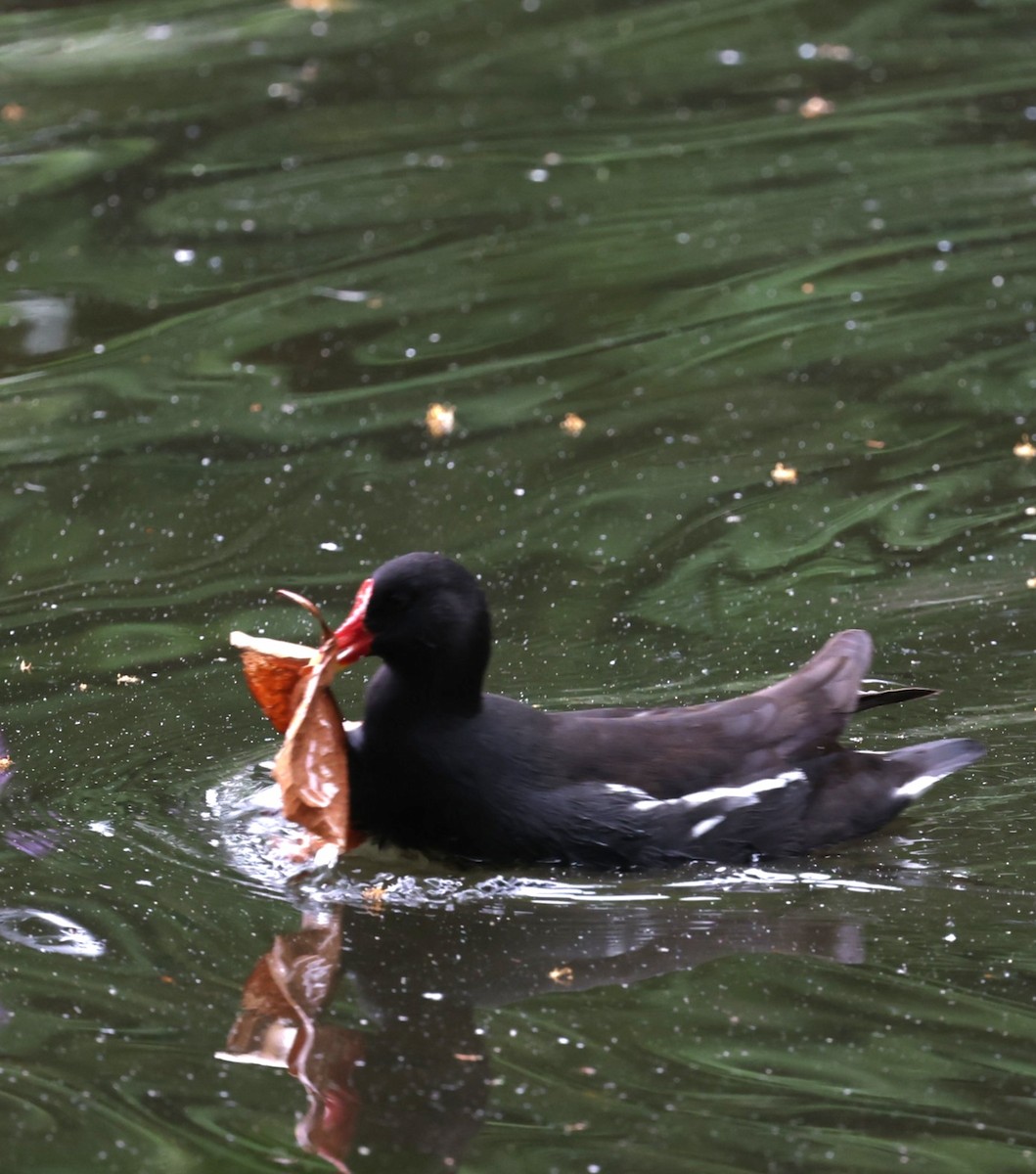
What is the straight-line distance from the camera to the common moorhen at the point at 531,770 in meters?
4.77

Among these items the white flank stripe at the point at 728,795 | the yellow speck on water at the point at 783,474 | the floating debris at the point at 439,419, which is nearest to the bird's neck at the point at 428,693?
the white flank stripe at the point at 728,795

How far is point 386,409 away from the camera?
302 inches

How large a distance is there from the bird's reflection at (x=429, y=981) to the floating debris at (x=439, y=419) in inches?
122

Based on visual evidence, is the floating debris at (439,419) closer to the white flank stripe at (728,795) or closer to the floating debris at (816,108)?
the white flank stripe at (728,795)

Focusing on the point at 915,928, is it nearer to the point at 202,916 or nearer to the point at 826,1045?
the point at 826,1045

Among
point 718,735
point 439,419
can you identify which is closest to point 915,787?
point 718,735

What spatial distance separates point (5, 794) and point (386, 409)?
2.90 m

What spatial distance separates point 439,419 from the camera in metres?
7.54

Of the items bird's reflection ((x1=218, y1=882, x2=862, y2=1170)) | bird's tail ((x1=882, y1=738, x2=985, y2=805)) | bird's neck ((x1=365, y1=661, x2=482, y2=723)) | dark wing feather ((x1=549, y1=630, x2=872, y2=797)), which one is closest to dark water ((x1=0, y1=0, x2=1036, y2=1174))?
bird's reflection ((x1=218, y1=882, x2=862, y2=1170))

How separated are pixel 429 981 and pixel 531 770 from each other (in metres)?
0.67

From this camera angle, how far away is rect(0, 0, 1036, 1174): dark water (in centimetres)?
397

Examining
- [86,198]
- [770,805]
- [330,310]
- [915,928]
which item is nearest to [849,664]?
[770,805]

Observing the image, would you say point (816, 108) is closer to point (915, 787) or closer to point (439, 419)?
point (439, 419)

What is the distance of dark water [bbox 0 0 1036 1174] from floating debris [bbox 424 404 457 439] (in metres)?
0.05
